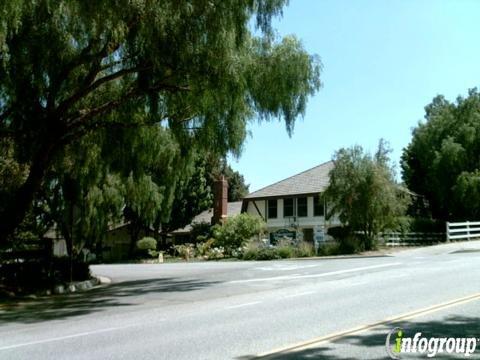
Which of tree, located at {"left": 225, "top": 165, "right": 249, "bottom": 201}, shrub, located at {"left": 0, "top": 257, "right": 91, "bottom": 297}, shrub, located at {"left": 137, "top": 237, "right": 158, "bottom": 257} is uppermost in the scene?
tree, located at {"left": 225, "top": 165, "right": 249, "bottom": 201}

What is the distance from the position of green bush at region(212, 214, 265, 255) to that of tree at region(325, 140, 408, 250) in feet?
24.7

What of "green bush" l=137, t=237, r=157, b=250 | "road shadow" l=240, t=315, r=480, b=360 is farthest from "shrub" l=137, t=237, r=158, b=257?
"road shadow" l=240, t=315, r=480, b=360

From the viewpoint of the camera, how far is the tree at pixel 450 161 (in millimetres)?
42094

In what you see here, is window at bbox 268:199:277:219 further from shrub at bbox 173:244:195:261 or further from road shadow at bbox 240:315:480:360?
road shadow at bbox 240:315:480:360

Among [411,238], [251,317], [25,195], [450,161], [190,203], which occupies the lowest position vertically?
[251,317]

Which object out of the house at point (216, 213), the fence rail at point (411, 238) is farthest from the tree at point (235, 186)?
the fence rail at point (411, 238)

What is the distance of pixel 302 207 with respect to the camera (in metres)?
50.3

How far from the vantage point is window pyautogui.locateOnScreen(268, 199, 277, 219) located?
52344 millimetres

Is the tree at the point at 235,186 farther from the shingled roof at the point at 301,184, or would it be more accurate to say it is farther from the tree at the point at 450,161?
the tree at the point at 450,161

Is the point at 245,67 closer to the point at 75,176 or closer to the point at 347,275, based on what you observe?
the point at 347,275

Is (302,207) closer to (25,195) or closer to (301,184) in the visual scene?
(301,184)

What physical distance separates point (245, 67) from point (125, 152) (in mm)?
6193

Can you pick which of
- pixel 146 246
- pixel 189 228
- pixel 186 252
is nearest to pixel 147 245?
pixel 146 246

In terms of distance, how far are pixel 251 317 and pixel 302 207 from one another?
39.1 metres
